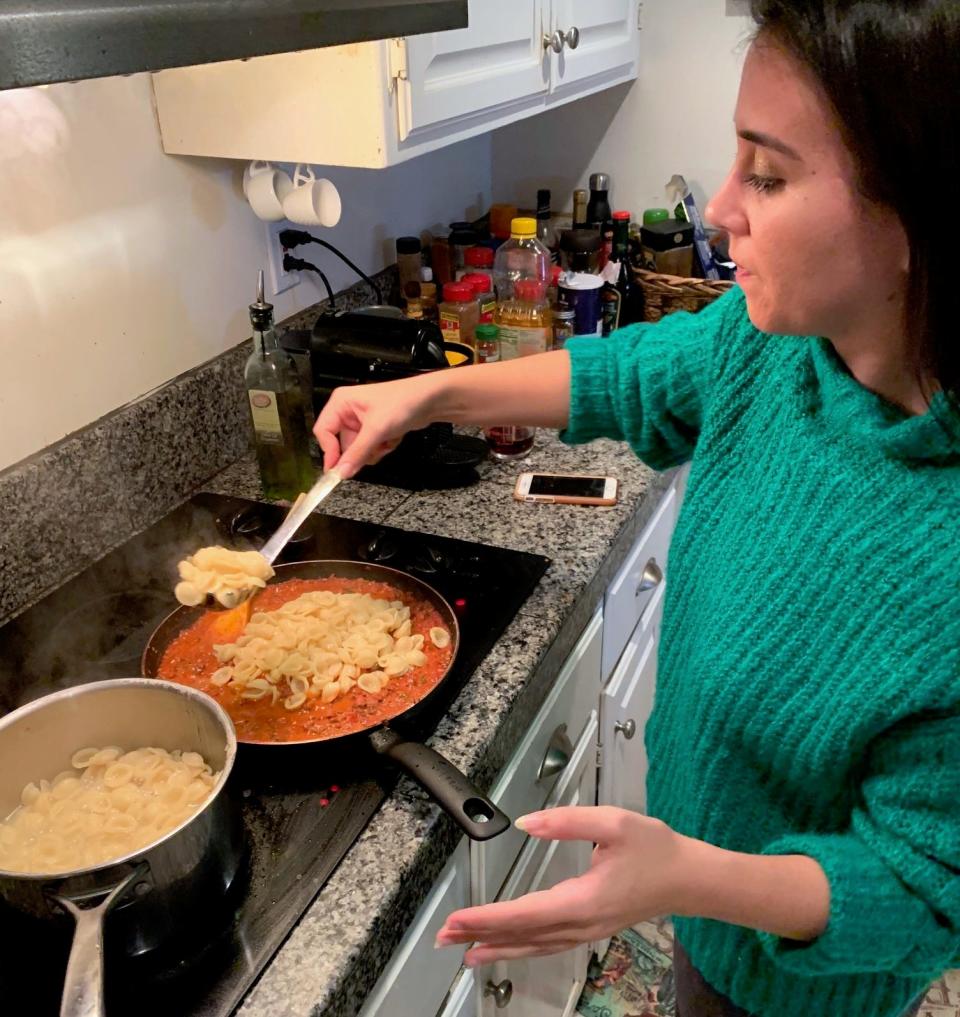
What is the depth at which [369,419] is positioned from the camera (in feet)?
3.39

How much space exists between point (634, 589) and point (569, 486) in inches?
8.4

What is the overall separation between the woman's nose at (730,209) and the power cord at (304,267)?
92cm

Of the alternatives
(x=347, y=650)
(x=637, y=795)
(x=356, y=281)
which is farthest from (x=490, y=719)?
(x=356, y=281)

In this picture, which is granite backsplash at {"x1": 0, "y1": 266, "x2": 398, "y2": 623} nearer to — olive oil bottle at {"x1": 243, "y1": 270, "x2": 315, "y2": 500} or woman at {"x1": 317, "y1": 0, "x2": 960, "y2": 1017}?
olive oil bottle at {"x1": 243, "y1": 270, "x2": 315, "y2": 500}

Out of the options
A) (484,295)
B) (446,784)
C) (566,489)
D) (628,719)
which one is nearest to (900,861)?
(446,784)

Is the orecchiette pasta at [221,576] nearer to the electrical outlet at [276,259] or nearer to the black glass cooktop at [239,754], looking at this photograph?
the black glass cooktop at [239,754]

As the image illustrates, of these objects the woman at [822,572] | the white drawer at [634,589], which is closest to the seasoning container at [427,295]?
the white drawer at [634,589]

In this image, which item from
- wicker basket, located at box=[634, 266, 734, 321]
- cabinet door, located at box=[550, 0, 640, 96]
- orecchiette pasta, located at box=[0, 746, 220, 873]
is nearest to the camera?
orecchiette pasta, located at box=[0, 746, 220, 873]

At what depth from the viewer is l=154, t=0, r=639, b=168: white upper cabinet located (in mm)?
1131

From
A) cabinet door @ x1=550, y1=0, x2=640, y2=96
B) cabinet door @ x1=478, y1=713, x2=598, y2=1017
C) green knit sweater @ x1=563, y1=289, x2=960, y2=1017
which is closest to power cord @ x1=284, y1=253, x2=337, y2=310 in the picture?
cabinet door @ x1=550, y1=0, x2=640, y2=96

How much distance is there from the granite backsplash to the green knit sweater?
69 centimetres

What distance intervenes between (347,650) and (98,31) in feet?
2.03

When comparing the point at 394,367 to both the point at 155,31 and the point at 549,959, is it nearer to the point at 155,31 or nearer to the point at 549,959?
the point at 155,31

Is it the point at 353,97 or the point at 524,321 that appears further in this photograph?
the point at 524,321
